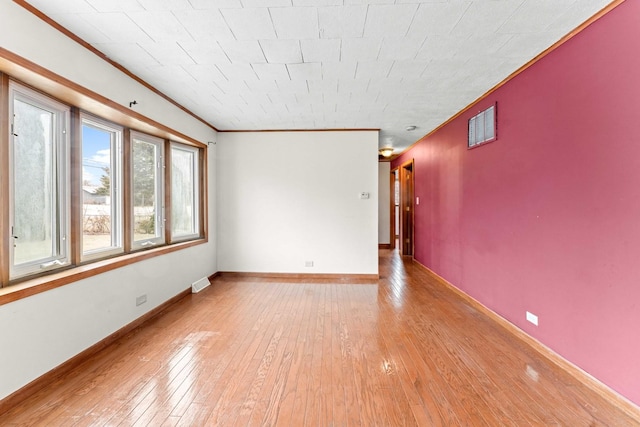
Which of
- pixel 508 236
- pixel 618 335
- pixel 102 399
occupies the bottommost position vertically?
pixel 102 399

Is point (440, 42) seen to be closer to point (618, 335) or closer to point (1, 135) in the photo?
point (618, 335)

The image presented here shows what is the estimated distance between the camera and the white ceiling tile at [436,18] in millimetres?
1851

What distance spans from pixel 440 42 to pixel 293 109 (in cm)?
209

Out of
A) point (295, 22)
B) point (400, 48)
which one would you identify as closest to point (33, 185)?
point (295, 22)

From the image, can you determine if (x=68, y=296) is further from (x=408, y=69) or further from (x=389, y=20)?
(x=408, y=69)

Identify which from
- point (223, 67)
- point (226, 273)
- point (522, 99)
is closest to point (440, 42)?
point (522, 99)

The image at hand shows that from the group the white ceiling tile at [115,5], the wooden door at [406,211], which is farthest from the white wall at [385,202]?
the white ceiling tile at [115,5]

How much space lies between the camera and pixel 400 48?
7.68 ft

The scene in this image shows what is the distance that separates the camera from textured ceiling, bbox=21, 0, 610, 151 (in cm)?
189

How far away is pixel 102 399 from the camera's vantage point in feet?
6.15

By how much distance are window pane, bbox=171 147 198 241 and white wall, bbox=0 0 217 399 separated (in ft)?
2.54

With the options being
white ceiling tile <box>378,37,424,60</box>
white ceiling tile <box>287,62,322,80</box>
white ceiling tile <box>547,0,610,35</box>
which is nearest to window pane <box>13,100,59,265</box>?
white ceiling tile <box>287,62,322,80</box>

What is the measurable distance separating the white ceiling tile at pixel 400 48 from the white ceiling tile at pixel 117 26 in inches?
74.1

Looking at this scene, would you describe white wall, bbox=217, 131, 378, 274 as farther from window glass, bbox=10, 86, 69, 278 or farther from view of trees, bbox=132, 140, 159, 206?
window glass, bbox=10, 86, 69, 278
